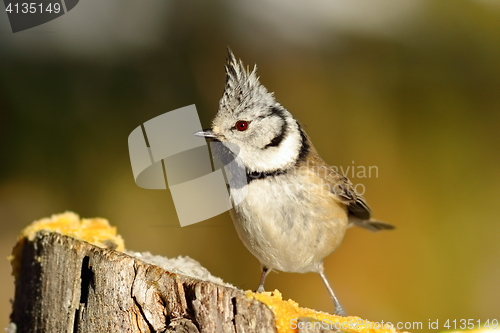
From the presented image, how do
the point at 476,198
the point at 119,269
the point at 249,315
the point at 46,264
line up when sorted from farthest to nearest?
the point at 476,198 < the point at 46,264 < the point at 119,269 < the point at 249,315

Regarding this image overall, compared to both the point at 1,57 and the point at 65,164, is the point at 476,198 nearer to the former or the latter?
the point at 65,164

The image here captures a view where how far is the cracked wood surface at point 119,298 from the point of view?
1.70 metres

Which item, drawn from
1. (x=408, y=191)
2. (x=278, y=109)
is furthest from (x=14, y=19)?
(x=408, y=191)

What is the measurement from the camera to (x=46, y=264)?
2.11m

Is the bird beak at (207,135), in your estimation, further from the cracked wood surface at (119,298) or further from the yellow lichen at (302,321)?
the yellow lichen at (302,321)

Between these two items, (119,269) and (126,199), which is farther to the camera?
(126,199)

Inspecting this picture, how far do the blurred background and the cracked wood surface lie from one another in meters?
2.75

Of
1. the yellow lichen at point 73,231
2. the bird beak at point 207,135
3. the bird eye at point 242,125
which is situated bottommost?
the yellow lichen at point 73,231

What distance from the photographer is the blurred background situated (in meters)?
4.61

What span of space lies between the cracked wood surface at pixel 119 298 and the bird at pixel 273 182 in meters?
0.79

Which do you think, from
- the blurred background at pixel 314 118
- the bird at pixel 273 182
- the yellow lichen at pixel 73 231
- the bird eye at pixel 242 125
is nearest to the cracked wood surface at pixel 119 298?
the yellow lichen at pixel 73 231

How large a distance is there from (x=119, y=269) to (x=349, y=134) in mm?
3469


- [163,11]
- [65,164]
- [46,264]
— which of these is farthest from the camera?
[163,11]

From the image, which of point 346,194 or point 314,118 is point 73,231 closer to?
point 346,194
